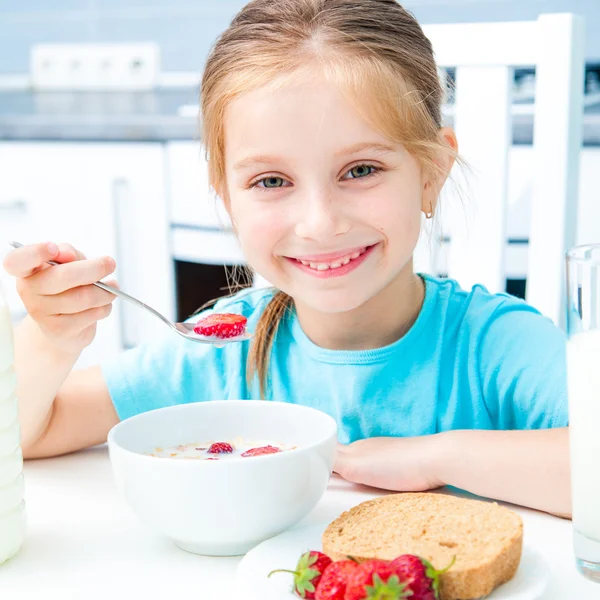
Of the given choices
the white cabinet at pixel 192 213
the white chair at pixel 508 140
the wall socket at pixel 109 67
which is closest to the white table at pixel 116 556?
the white chair at pixel 508 140

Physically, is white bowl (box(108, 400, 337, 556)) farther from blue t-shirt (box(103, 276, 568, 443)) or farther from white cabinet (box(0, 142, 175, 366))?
white cabinet (box(0, 142, 175, 366))

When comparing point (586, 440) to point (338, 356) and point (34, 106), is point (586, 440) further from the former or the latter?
point (34, 106)

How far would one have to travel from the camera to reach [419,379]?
1.09 metres

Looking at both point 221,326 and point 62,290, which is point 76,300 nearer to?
point 62,290

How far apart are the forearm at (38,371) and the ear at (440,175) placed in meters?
0.43

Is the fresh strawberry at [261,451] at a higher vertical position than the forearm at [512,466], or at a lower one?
higher

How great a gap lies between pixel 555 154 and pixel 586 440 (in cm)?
65

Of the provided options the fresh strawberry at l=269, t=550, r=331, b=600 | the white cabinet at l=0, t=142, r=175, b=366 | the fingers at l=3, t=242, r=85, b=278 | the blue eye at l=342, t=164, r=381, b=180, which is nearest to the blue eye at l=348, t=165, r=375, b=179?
the blue eye at l=342, t=164, r=381, b=180

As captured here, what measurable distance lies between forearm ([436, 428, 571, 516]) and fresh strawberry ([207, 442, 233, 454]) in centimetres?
19

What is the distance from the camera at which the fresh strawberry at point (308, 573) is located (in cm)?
59

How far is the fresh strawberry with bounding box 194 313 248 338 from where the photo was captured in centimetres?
99

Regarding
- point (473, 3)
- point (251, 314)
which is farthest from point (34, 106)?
point (251, 314)

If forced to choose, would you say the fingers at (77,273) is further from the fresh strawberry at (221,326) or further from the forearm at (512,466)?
the forearm at (512,466)

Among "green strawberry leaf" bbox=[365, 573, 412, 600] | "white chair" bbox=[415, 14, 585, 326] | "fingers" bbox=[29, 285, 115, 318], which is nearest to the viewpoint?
"green strawberry leaf" bbox=[365, 573, 412, 600]
